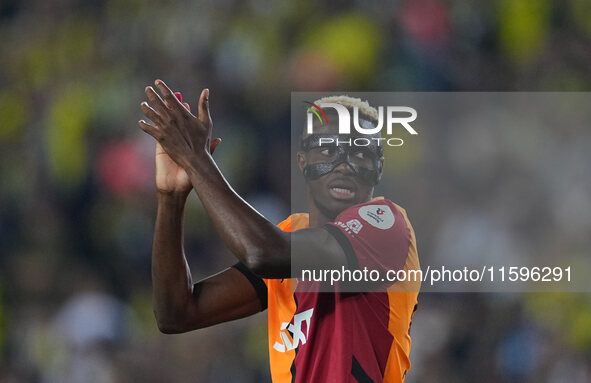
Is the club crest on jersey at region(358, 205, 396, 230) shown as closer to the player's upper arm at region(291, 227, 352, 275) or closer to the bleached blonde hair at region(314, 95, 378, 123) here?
the player's upper arm at region(291, 227, 352, 275)

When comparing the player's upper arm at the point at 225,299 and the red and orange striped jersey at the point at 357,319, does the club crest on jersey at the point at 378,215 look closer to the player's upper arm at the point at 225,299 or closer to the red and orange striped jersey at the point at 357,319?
the red and orange striped jersey at the point at 357,319

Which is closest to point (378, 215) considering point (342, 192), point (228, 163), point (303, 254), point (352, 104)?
point (342, 192)

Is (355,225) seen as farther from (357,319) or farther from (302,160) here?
(302,160)

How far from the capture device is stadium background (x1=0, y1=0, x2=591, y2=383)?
3.30 metres

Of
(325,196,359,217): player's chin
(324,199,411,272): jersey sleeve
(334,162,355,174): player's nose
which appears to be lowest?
(324,199,411,272): jersey sleeve

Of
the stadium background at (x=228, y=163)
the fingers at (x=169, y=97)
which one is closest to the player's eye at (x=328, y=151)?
the fingers at (x=169, y=97)

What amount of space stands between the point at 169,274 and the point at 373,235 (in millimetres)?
596

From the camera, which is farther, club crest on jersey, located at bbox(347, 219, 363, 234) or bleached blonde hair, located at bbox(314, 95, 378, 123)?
bleached blonde hair, located at bbox(314, 95, 378, 123)

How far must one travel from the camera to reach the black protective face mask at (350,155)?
76.8 inches

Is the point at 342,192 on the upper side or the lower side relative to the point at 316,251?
upper

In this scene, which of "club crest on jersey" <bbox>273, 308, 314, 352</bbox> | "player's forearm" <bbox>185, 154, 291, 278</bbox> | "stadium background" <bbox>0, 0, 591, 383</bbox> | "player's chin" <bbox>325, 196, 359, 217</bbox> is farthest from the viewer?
"stadium background" <bbox>0, 0, 591, 383</bbox>

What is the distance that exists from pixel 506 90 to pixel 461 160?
0.64 meters

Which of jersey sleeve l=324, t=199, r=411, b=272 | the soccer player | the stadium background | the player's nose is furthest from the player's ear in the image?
the stadium background

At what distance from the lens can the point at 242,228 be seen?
4.75 feet
